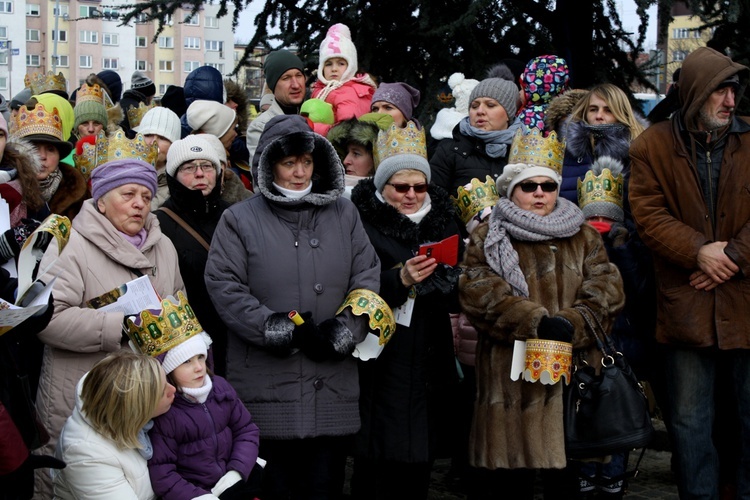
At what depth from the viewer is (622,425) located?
16.4 ft

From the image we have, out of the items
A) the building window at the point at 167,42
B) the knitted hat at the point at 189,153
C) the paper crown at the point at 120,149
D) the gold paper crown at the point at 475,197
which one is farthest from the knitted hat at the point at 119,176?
the building window at the point at 167,42

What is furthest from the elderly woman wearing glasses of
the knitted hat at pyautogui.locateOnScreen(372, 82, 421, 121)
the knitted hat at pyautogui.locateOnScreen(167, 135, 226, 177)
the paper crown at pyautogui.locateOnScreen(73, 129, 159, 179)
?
the knitted hat at pyautogui.locateOnScreen(372, 82, 421, 121)

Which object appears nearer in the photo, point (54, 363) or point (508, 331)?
point (54, 363)

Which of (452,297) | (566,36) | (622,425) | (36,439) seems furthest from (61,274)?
(566,36)

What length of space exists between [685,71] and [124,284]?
123 inches

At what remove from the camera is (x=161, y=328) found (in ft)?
15.0

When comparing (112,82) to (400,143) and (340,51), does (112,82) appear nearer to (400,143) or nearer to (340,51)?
(340,51)

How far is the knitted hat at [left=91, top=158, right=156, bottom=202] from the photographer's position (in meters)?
5.03

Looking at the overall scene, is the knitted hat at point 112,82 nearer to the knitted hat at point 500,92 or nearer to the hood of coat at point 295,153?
the knitted hat at point 500,92

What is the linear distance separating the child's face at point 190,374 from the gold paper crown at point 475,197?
7.06 feet

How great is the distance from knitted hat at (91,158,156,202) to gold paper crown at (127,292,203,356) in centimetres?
74

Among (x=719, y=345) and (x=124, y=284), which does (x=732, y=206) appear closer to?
(x=719, y=345)

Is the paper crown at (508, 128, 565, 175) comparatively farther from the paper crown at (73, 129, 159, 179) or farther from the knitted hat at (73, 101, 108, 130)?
the knitted hat at (73, 101, 108, 130)

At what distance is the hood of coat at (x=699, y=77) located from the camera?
5328 mm
